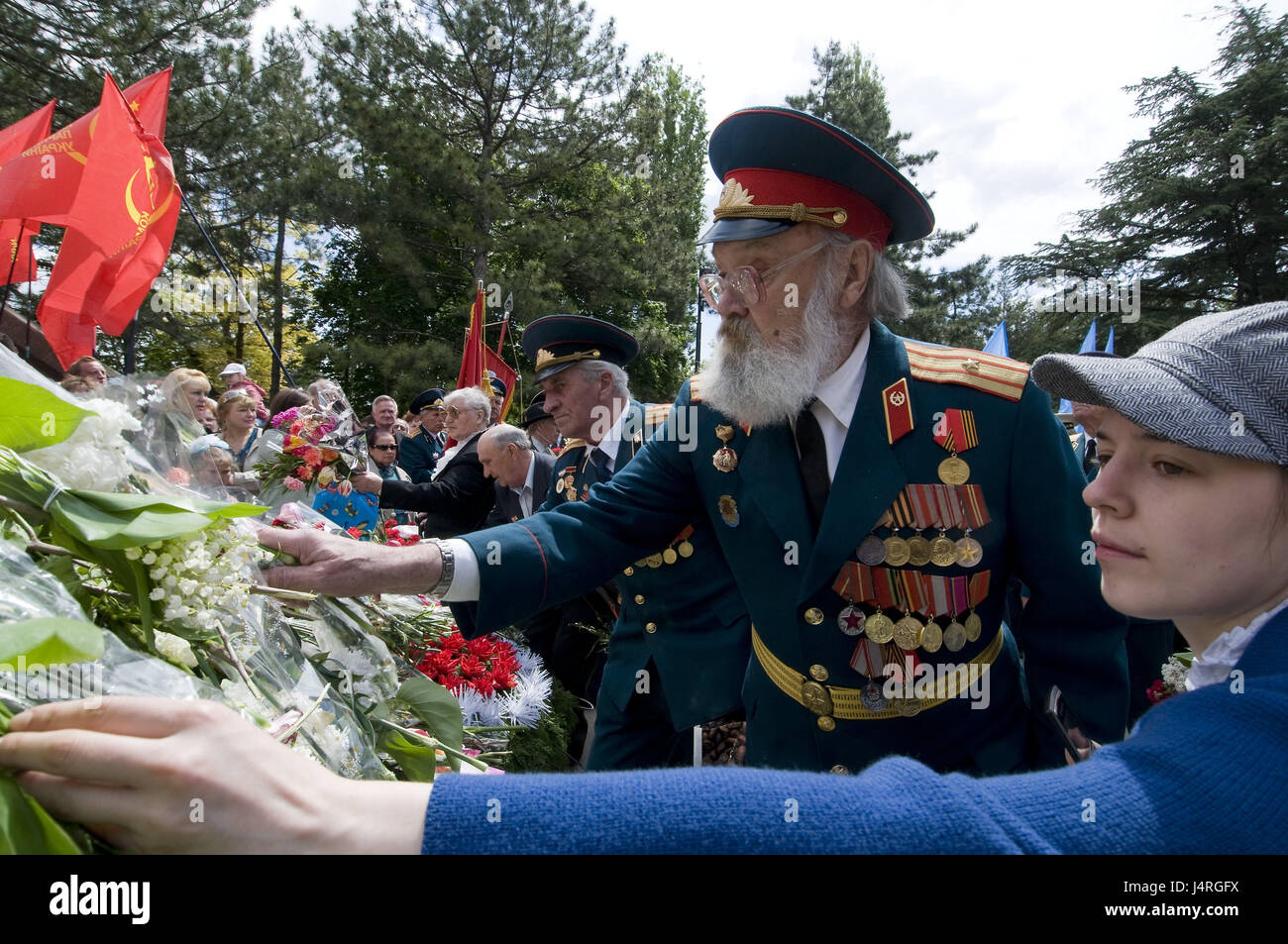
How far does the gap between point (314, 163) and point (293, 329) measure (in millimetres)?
7152

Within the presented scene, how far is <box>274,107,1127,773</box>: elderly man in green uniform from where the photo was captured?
208cm

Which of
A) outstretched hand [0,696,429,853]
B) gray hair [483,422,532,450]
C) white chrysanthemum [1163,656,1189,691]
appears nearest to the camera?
outstretched hand [0,696,429,853]

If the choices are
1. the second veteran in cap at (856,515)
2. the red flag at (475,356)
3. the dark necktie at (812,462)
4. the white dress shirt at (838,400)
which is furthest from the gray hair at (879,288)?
the red flag at (475,356)

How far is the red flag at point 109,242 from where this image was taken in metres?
4.73

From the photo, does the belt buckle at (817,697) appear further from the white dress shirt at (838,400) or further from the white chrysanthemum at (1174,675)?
the white chrysanthemum at (1174,675)

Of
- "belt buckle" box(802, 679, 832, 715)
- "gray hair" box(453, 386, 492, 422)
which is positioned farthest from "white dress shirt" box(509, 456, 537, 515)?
"belt buckle" box(802, 679, 832, 715)

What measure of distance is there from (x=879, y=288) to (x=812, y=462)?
1.83ft

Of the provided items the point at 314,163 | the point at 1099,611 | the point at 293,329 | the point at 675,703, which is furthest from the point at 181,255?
the point at 1099,611

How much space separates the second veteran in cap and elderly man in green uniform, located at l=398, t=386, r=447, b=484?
701cm

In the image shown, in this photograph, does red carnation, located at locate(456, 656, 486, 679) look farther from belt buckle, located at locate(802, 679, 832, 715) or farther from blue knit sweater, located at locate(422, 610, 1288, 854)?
blue knit sweater, located at locate(422, 610, 1288, 854)

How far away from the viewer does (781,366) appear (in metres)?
2.31

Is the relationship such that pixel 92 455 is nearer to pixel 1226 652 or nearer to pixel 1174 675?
pixel 1226 652

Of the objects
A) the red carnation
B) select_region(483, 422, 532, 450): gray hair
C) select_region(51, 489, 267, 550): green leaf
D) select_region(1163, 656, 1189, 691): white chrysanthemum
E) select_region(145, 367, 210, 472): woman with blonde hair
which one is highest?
select_region(483, 422, 532, 450): gray hair

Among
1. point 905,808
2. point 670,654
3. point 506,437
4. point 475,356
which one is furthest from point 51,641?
point 475,356
